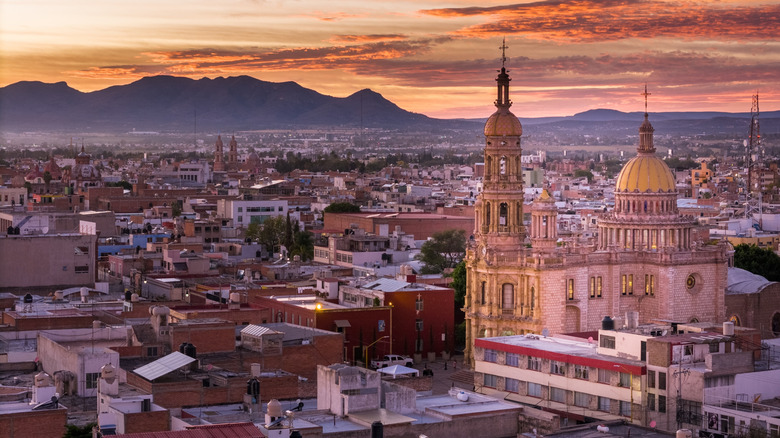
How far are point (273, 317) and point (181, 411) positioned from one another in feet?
99.1

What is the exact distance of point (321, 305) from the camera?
76438mm

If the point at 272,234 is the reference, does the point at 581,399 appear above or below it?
below

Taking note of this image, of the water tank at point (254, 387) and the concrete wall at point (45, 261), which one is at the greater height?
the concrete wall at point (45, 261)

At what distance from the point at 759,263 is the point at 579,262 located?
3180cm

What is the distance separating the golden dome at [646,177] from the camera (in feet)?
267

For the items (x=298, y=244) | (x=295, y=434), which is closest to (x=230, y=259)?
(x=298, y=244)

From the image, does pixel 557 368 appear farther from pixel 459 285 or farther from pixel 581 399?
pixel 459 285

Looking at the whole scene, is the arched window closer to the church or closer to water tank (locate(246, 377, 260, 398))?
the church

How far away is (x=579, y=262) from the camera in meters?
76.4

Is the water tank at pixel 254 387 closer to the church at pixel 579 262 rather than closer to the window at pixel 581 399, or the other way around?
the window at pixel 581 399

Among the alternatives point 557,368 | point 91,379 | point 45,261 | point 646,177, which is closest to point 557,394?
point 557,368

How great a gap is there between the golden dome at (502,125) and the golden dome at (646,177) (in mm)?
6987

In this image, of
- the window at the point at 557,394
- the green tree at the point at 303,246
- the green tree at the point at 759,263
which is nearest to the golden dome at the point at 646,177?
the green tree at the point at 759,263

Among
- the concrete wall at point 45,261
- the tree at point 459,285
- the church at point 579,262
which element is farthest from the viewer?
the tree at point 459,285
